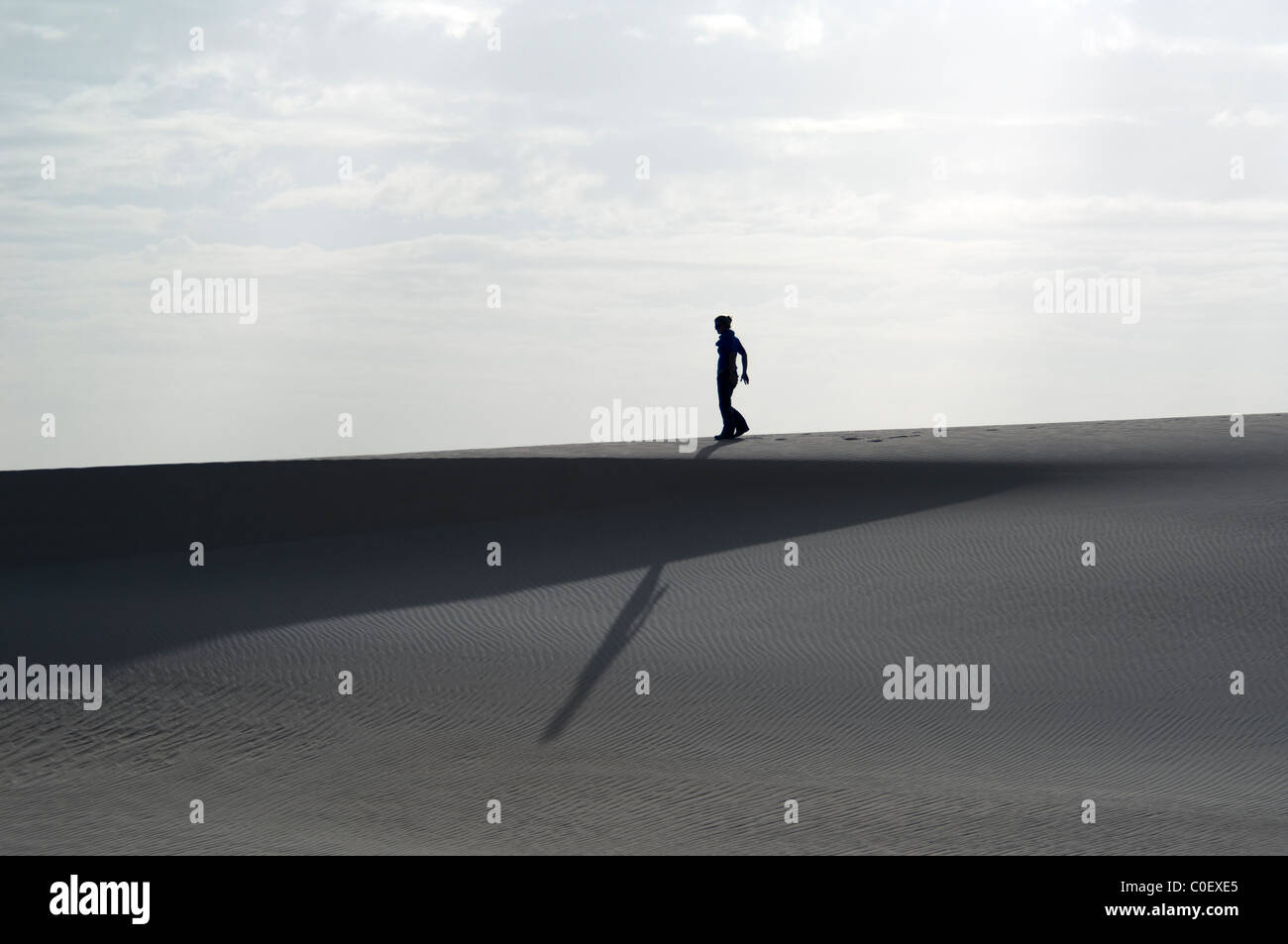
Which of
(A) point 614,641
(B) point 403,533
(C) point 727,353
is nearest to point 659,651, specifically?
(A) point 614,641

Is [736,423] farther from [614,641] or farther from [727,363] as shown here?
[614,641]

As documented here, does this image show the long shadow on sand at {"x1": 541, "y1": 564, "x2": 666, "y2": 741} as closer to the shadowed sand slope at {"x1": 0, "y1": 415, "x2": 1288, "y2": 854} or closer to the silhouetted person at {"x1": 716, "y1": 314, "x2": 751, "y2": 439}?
the shadowed sand slope at {"x1": 0, "y1": 415, "x2": 1288, "y2": 854}

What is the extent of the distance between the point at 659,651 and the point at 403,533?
19.6 feet

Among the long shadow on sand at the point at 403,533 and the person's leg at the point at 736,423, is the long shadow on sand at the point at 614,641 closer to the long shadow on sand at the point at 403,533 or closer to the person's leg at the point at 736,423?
the long shadow on sand at the point at 403,533

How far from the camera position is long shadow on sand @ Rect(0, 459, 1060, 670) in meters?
12.1

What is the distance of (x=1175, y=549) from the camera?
12.3 m

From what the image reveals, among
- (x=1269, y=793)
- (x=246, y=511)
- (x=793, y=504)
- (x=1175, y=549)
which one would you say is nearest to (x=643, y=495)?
(x=793, y=504)

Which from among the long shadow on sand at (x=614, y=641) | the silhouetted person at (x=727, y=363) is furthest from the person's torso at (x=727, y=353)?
the long shadow on sand at (x=614, y=641)

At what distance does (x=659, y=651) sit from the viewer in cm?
1043

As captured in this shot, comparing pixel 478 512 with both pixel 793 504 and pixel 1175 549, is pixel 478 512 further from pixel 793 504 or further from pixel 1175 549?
pixel 1175 549

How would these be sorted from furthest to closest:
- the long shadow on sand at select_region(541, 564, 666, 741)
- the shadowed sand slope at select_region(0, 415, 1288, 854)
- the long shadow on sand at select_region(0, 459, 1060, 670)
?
1. the long shadow on sand at select_region(0, 459, 1060, 670)
2. the long shadow on sand at select_region(541, 564, 666, 741)
3. the shadowed sand slope at select_region(0, 415, 1288, 854)

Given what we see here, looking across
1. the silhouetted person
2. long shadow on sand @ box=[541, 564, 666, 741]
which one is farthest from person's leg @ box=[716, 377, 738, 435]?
long shadow on sand @ box=[541, 564, 666, 741]

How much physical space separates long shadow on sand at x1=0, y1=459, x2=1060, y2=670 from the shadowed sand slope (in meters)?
Answer: 0.06

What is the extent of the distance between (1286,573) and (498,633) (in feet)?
20.7
